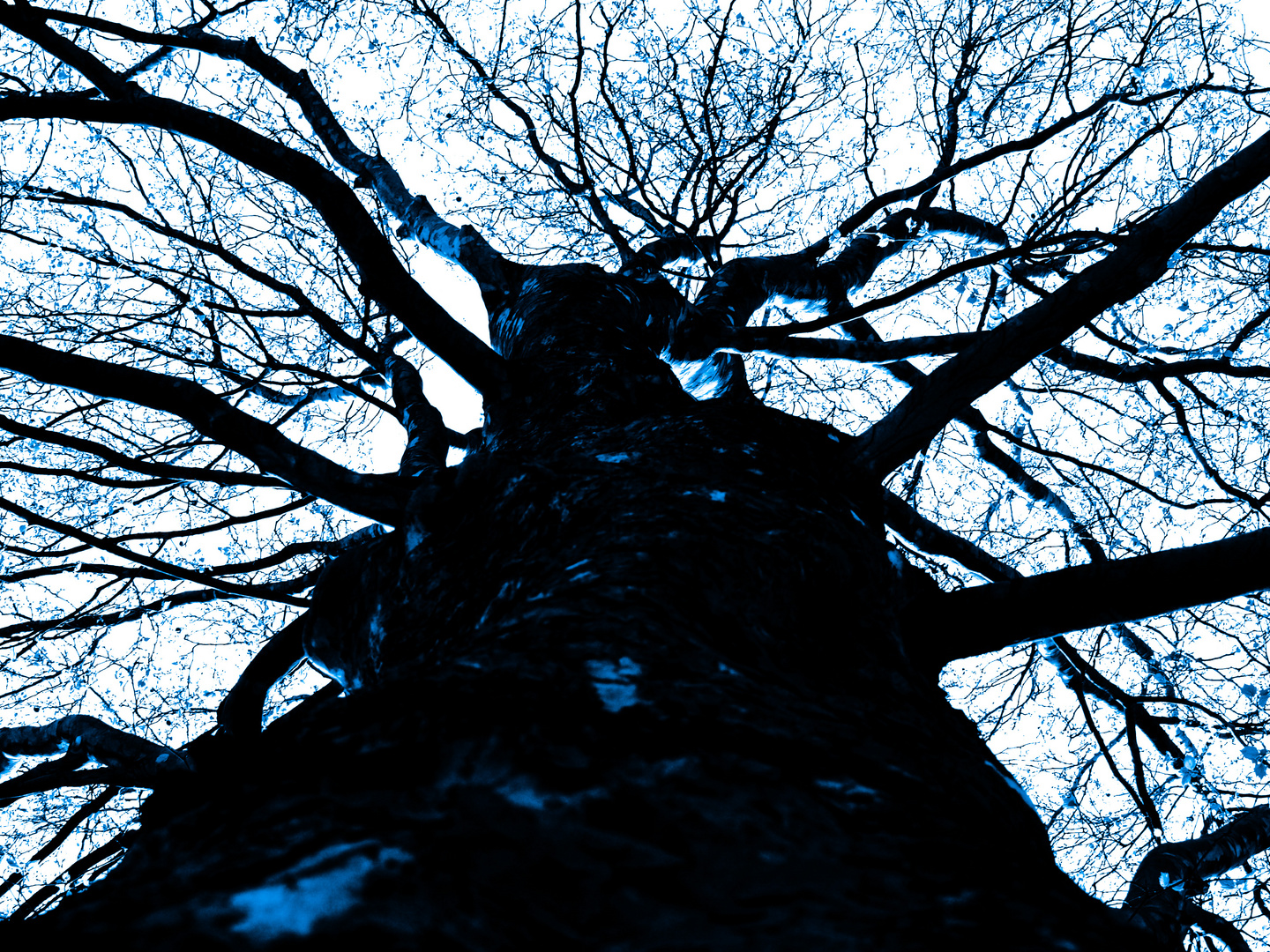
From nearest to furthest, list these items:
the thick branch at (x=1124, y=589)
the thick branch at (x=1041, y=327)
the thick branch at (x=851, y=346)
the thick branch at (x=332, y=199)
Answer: the thick branch at (x=1124, y=589) < the thick branch at (x=1041, y=327) < the thick branch at (x=332, y=199) < the thick branch at (x=851, y=346)

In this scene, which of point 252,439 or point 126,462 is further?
point 126,462

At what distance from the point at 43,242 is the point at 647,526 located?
453cm

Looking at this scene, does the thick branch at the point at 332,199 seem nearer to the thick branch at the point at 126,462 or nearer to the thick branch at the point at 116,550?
the thick branch at the point at 126,462

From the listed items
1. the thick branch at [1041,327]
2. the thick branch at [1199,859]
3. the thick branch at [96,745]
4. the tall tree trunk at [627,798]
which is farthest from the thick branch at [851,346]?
the thick branch at [96,745]

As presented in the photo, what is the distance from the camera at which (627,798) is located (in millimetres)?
880

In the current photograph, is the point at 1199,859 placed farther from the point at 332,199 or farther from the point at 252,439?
the point at 332,199

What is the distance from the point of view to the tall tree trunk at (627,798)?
71 centimetres

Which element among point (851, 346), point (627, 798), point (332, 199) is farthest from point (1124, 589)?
point (332, 199)

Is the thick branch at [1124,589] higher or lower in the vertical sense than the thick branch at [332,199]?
lower

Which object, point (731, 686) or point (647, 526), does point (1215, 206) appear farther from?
point (731, 686)

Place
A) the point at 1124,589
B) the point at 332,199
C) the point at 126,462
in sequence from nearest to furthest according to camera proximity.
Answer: the point at 1124,589 < the point at 126,462 < the point at 332,199

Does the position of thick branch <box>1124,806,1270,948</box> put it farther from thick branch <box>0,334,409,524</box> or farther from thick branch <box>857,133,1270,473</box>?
thick branch <box>0,334,409,524</box>

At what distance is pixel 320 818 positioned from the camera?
799mm

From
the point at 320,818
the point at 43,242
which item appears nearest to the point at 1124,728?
the point at 320,818
